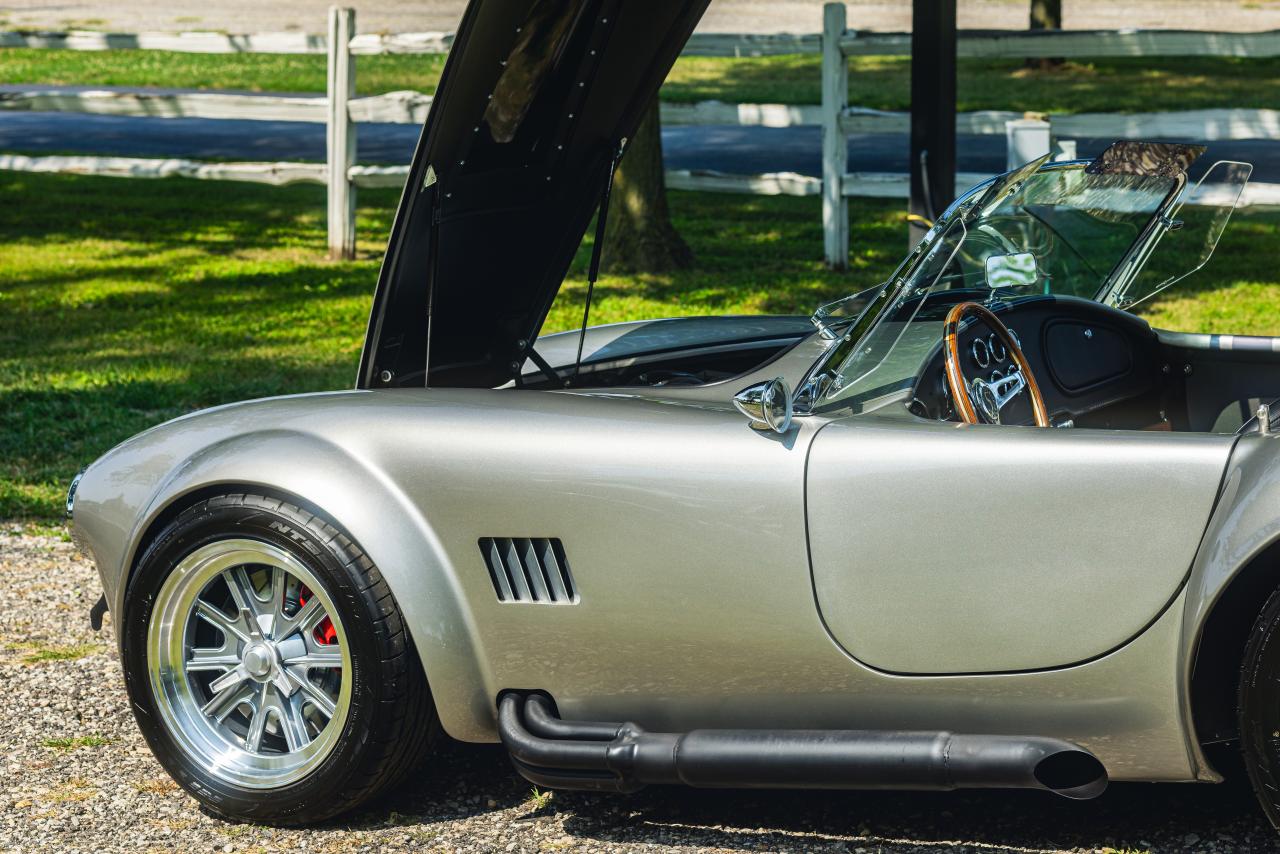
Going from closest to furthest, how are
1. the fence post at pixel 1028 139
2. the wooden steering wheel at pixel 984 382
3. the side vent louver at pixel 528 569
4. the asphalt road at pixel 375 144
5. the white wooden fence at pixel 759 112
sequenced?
the side vent louver at pixel 528 569
the wooden steering wheel at pixel 984 382
the fence post at pixel 1028 139
the white wooden fence at pixel 759 112
the asphalt road at pixel 375 144

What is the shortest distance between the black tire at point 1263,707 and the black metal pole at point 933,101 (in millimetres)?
5910

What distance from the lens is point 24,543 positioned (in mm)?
5824

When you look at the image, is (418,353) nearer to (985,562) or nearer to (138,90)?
(985,562)

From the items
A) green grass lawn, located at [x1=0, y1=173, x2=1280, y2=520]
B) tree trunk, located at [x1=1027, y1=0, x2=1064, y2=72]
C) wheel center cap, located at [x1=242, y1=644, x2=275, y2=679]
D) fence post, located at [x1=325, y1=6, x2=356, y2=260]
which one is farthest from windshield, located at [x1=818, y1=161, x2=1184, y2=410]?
tree trunk, located at [x1=1027, y1=0, x2=1064, y2=72]

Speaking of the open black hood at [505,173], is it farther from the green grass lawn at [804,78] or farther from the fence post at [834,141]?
the green grass lawn at [804,78]

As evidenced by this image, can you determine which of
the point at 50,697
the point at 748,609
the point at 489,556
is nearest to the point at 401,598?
the point at 489,556

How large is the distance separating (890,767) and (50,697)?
2495 mm

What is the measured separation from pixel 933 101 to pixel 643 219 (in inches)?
106

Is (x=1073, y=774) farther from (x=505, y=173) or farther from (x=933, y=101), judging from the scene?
(x=933, y=101)

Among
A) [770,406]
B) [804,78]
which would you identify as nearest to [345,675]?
[770,406]

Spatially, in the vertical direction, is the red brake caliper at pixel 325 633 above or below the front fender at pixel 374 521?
below

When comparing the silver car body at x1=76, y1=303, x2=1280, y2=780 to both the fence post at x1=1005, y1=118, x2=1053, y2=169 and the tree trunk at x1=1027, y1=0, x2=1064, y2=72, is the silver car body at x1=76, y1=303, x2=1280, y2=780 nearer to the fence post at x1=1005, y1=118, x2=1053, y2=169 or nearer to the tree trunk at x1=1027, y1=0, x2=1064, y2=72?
the fence post at x1=1005, y1=118, x2=1053, y2=169

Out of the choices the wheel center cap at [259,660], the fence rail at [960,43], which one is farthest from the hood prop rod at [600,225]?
the fence rail at [960,43]

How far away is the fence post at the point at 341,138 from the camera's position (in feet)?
37.6
